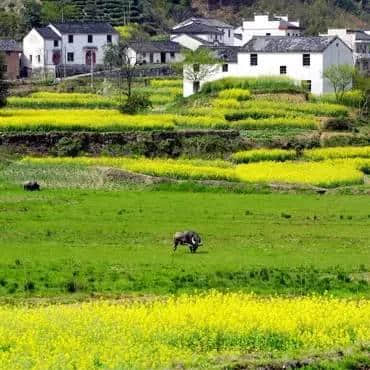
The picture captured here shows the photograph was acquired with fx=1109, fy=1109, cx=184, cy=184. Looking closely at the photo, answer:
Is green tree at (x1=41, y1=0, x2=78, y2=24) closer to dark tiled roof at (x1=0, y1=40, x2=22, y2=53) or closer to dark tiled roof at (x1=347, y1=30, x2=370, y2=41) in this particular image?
dark tiled roof at (x1=0, y1=40, x2=22, y2=53)

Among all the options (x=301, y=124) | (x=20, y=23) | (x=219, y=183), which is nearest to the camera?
(x=219, y=183)

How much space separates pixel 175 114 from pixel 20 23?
4518 cm

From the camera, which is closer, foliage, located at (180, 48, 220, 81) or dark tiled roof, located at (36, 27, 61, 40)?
foliage, located at (180, 48, 220, 81)

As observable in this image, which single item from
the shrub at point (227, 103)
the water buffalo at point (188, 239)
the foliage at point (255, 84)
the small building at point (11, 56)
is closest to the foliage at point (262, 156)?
the shrub at point (227, 103)

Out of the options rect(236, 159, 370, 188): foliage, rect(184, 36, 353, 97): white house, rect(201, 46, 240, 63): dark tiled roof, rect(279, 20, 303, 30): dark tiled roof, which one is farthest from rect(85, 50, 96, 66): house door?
rect(236, 159, 370, 188): foliage

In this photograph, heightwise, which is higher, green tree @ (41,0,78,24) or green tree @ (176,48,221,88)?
green tree @ (41,0,78,24)

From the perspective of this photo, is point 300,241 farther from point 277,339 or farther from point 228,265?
point 277,339

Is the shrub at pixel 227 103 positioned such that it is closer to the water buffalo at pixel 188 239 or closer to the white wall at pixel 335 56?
the white wall at pixel 335 56

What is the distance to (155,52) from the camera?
9612 centimetres

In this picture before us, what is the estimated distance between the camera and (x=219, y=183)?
Answer: 45188 millimetres

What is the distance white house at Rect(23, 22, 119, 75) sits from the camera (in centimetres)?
9356

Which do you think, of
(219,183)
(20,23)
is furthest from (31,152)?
(20,23)

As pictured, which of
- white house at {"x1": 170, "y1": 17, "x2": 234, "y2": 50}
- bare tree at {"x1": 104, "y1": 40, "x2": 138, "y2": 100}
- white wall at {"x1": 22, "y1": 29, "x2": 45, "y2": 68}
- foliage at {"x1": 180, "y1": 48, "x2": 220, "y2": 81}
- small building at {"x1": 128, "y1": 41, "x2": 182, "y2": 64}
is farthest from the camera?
white house at {"x1": 170, "y1": 17, "x2": 234, "y2": 50}

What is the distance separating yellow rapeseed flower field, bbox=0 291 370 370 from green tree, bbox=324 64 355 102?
51.9m
